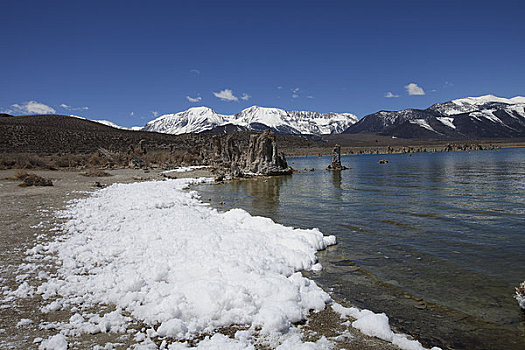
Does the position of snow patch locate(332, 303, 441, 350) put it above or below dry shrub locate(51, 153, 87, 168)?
below

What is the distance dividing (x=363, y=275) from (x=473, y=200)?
11.8 meters

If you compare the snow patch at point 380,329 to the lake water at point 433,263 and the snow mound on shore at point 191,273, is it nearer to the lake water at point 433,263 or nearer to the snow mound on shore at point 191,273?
the lake water at point 433,263

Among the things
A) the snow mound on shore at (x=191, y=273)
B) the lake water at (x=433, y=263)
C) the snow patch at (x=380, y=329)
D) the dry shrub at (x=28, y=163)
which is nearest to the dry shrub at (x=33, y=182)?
the snow mound on shore at (x=191, y=273)

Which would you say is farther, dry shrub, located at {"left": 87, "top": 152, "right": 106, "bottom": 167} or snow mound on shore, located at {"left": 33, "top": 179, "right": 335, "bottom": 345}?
dry shrub, located at {"left": 87, "top": 152, "right": 106, "bottom": 167}

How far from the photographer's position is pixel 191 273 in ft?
19.0

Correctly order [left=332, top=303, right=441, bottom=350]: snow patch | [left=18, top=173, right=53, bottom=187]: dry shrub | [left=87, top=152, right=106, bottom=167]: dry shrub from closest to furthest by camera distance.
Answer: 1. [left=332, top=303, right=441, bottom=350]: snow patch
2. [left=18, top=173, right=53, bottom=187]: dry shrub
3. [left=87, top=152, right=106, bottom=167]: dry shrub

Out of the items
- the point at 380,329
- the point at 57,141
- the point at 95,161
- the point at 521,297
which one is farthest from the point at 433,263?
the point at 57,141

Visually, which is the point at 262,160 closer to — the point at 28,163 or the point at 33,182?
the point at 33,182

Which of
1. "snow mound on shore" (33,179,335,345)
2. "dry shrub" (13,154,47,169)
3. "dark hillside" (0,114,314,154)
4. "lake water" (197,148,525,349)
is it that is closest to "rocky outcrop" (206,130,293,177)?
"lake water" (197,148,525,349)

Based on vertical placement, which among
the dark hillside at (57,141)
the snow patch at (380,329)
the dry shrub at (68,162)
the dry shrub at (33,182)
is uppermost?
the dark hillside at (57,141)

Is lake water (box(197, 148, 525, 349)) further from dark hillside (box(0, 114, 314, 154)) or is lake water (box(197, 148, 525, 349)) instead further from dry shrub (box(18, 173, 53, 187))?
dark hillside (box(0, 114, 314, 154))

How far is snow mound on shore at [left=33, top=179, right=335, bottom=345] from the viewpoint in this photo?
4383 mm

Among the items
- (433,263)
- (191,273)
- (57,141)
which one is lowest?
(433,263)

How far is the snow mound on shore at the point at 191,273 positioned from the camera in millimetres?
4383
